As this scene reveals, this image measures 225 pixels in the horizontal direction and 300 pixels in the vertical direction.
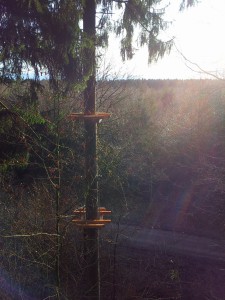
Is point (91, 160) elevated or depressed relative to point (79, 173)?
elevated

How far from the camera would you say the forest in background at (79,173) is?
706cm

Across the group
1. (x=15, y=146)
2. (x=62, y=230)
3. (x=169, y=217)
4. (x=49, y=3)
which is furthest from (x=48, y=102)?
(x=169, y=217)

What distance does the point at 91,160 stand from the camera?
25.7 ft

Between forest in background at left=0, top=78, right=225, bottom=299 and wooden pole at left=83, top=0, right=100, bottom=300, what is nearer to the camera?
forest in background at left=0, top=78, right=225, bottom=299

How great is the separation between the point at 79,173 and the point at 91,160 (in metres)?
0.28

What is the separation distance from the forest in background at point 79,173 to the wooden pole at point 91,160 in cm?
21

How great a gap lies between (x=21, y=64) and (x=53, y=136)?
120cm

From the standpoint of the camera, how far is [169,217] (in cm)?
1991

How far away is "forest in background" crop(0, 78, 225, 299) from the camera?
7.06 m

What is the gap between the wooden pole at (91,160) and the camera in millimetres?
7527

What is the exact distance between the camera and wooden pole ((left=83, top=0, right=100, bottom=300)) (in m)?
7.53

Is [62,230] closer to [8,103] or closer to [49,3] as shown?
[8,103]

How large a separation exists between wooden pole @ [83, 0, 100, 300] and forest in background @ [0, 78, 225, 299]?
0.68ft

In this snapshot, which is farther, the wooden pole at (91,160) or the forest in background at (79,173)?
the wooden pole at (91,160)
